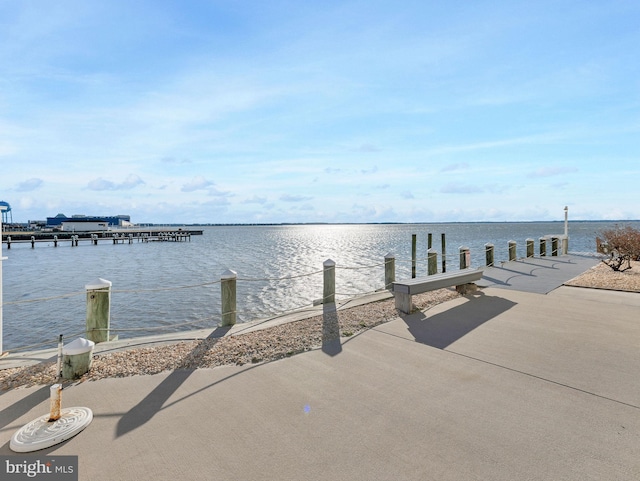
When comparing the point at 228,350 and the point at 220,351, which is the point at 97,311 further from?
the point at 228,350

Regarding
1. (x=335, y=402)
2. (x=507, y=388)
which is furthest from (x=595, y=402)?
(x=335, y=402)

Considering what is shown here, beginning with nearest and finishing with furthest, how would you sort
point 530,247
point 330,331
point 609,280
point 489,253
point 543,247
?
point 330,331
point 609,280
point 489,253
point 530,247
point 543,247

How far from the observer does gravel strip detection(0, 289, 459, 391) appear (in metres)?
4.66

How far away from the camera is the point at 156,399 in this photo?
3.91 meters

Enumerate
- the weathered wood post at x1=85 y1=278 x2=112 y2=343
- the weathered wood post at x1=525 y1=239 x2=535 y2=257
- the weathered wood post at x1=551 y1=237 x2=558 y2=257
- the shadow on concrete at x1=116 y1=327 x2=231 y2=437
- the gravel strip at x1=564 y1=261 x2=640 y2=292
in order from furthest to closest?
1. the weathered wood post at x1=551 y1=237 x2=558 y2=257
2. the weathered wood post at x1=525 y1=239 x2=535 y2=257
3. the gravel strip at x1=564 y1=261 x2=640 y2=292
4. the weathered wood post at x1=85 y1=278 x2=112 y2=343
5. the shadow on concrete at x1=116 y1=327 x2=231 y2=437

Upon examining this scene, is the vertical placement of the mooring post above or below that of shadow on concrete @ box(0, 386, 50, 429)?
above

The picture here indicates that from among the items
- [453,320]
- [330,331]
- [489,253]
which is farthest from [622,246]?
[330,331]

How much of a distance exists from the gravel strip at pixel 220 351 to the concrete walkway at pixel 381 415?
0.95 ft

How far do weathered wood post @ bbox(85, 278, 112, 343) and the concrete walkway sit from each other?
7.49 ft

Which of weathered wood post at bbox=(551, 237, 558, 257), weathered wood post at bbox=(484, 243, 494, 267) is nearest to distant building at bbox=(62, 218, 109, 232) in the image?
weathered wood post at bbox=(484, 243, 494, 267)

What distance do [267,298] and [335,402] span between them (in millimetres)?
14910

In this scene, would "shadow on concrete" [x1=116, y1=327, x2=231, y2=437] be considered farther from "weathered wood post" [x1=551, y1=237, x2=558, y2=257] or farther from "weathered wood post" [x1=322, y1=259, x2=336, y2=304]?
"weathered wood post" [x1=551, y1=237, x2=558, y2=257]

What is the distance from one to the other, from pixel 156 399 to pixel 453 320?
5.22 m

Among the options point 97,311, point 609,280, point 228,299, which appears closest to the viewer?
point 97,311
